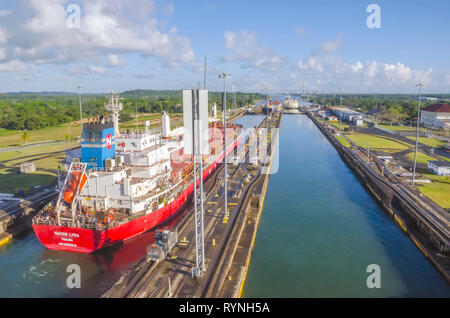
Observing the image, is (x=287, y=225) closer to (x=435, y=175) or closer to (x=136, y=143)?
(x=136, y=143)

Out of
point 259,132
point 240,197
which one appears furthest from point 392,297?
point 259,132

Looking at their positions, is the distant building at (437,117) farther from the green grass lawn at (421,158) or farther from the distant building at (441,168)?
the distant building at (441,168)

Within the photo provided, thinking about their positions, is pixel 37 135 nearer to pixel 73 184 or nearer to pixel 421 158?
pixel 73 184

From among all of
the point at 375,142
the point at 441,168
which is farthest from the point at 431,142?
the point at 441,168

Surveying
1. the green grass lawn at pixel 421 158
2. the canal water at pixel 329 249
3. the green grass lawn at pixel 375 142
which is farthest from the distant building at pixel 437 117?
the canal water at pixel 329 249

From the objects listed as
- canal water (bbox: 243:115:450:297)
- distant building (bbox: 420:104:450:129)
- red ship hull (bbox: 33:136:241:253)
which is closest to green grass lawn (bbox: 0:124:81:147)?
red ship hull (bbox: 33:136:241:253)
